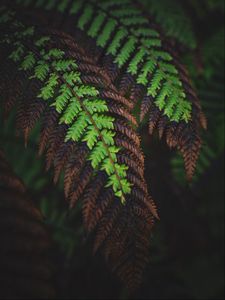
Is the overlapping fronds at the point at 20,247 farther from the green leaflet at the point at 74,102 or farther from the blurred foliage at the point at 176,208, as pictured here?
the blurred foliage at the point at 176,208

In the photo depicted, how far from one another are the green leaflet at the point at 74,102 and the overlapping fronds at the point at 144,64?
154 mm

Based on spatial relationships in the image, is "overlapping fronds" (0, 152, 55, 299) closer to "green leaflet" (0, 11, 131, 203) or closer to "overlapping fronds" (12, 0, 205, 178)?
"green leaflet" (0, 11, 131, 203)

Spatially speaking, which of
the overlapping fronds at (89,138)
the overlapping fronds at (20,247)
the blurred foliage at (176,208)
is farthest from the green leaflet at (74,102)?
the blurred foliage at (176,208)

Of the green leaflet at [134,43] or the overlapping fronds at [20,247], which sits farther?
the green leaflet at [134,43]

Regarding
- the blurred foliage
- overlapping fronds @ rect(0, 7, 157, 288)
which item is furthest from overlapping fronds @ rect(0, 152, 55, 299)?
the blurred foliage

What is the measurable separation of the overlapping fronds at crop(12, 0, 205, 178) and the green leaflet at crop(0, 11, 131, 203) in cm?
15

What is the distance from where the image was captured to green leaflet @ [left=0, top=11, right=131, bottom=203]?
86 cm

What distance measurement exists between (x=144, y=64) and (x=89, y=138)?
1.27ft

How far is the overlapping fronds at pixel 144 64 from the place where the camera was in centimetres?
97

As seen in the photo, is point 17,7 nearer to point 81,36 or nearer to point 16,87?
point 81,36

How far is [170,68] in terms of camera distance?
1101 millimetres

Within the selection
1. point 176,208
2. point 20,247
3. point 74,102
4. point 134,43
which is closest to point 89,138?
point 74,102

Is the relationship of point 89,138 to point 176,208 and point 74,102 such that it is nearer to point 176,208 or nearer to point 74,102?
point 74,102

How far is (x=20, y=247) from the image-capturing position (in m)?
0.93
